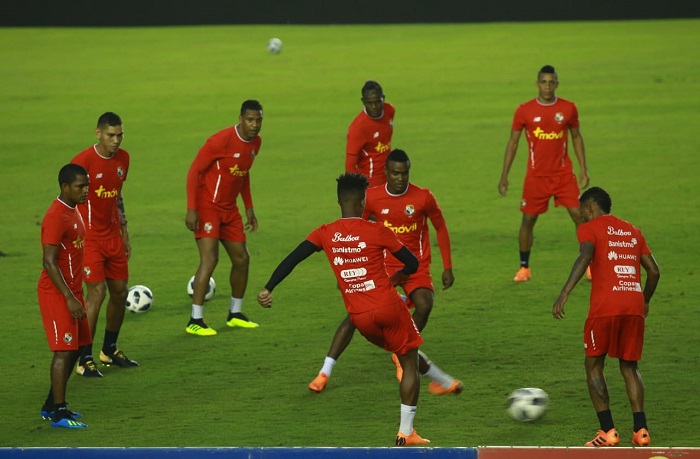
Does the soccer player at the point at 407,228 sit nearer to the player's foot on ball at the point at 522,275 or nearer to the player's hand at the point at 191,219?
the player's hand at the point at 191,219

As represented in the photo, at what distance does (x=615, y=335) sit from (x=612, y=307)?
0.71ft

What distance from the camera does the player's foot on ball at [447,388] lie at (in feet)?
34.2

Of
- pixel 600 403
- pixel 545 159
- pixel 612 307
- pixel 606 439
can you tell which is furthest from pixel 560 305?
pixel 545 159

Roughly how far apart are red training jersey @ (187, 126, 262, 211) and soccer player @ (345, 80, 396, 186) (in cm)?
149

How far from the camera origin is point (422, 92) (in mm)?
31594

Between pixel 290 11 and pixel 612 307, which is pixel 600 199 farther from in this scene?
pixel 290 11

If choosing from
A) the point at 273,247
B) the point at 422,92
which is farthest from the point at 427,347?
the point at 422,92

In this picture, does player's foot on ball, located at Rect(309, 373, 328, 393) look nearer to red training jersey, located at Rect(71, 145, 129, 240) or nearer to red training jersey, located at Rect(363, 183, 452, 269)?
red training jersey, located at Rect(363, 183, 452, 269)

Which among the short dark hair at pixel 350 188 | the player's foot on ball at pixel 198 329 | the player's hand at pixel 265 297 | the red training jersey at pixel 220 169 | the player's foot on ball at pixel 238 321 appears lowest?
the player's foot on ball at pixel 198 329

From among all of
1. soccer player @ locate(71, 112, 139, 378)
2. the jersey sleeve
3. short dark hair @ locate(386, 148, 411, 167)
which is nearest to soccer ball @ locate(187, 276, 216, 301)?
the jersey sleeve

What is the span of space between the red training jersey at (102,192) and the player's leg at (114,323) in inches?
18.6

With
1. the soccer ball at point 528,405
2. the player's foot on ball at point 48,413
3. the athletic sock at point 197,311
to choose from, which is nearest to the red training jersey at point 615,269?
the soccer ball at point 528,405

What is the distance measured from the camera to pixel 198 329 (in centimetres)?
1288

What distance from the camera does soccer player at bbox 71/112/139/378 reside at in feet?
36.7
